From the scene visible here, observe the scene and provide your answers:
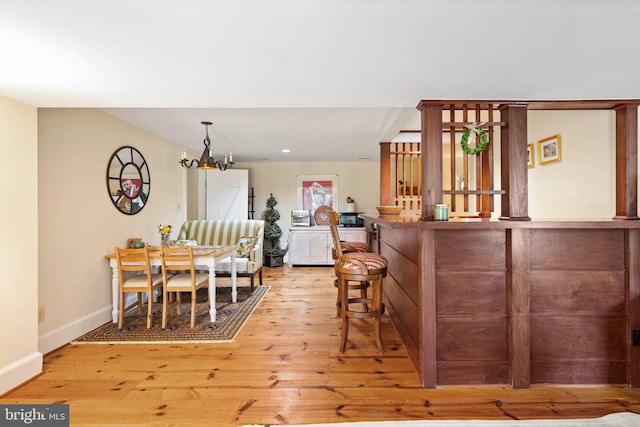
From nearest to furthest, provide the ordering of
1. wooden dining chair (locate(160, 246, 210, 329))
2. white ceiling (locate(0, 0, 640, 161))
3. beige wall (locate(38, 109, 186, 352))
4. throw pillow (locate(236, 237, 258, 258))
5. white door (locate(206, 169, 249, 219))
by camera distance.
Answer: white ceiling (locate(0, 0, 640, 161)) → beige wall (locate(38, 109, 186, 352)) → wooden dining chair (locate(160, 246, 210, 329)) → throw pillow (locate(236, 237, 258, 258)) → white door (locate(206, 169, 249, 219))

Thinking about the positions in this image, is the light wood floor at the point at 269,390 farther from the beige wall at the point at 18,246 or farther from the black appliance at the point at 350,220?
the black appliance at the point at 350,220

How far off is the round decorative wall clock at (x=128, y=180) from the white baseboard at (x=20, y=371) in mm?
1701

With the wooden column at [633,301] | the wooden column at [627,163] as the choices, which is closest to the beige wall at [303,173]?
the wooden column at [627,163]

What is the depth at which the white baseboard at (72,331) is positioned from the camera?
8.57ft

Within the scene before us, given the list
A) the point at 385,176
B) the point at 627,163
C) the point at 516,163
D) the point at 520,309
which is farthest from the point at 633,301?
the point at 385,176

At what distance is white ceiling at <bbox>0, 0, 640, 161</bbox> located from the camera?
1.28 m

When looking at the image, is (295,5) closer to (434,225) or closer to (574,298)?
(434,225)

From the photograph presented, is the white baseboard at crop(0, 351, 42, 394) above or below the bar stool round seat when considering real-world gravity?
below

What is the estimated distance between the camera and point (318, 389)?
209cm

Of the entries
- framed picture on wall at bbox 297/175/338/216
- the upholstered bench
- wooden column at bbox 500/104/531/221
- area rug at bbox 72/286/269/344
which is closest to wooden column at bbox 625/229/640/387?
wooden column at bbox 500/104/531/221

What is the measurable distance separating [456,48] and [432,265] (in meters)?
1.30

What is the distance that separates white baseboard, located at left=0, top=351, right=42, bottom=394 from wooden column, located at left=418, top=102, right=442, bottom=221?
9.84 feet

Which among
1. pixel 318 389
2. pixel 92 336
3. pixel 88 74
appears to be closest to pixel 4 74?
pixel 88 74

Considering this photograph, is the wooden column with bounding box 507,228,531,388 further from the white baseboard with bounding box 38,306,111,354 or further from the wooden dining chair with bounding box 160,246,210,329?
the white baseboard with bounding box 38,306,111,354
